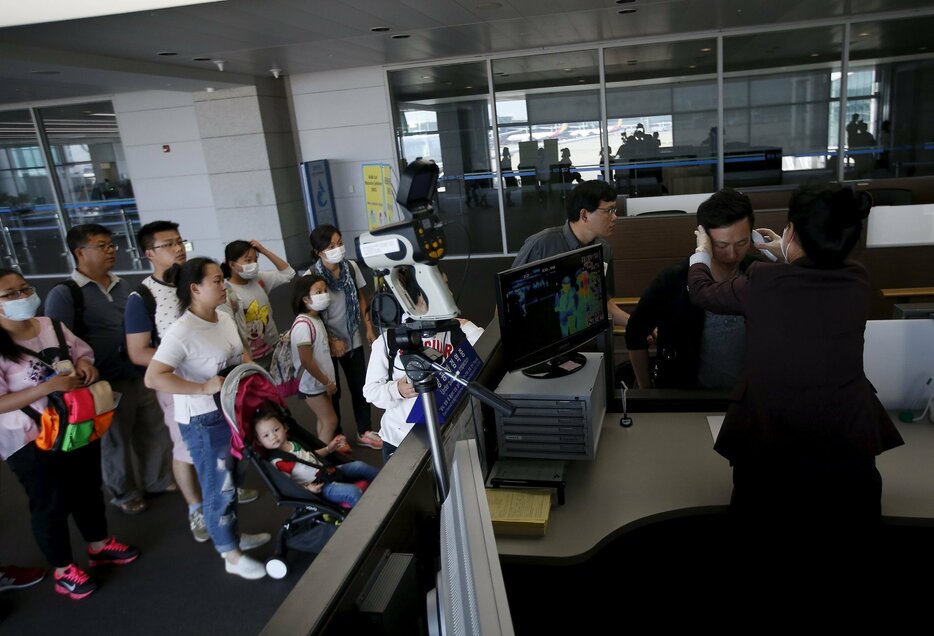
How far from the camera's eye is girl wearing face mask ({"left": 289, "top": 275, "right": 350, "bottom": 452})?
138 inches

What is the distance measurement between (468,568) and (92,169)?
11772 millimetres

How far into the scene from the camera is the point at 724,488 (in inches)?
70.9

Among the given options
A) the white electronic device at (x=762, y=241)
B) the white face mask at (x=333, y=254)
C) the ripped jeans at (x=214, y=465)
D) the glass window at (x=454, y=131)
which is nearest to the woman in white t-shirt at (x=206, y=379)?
the ripped jeans at (x=214, y=465)

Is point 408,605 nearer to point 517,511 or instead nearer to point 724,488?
point 517,511

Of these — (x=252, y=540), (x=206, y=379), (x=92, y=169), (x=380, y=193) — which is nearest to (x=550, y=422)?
(x=206, y=379)

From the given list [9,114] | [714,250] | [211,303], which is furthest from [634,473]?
[9,114]

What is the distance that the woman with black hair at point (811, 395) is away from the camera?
149cm

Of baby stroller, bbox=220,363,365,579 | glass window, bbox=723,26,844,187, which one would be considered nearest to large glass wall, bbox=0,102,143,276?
baby stroller, bbox=220,363,365,579

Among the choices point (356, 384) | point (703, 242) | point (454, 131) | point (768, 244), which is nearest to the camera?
point (703, 242)

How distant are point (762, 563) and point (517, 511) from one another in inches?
26.4

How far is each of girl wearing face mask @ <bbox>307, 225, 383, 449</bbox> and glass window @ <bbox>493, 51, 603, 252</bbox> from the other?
5.68 m

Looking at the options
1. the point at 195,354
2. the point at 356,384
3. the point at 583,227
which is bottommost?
the point at 356,384

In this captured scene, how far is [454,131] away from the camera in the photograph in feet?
30.5

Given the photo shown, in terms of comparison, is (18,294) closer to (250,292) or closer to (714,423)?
(250,292)
